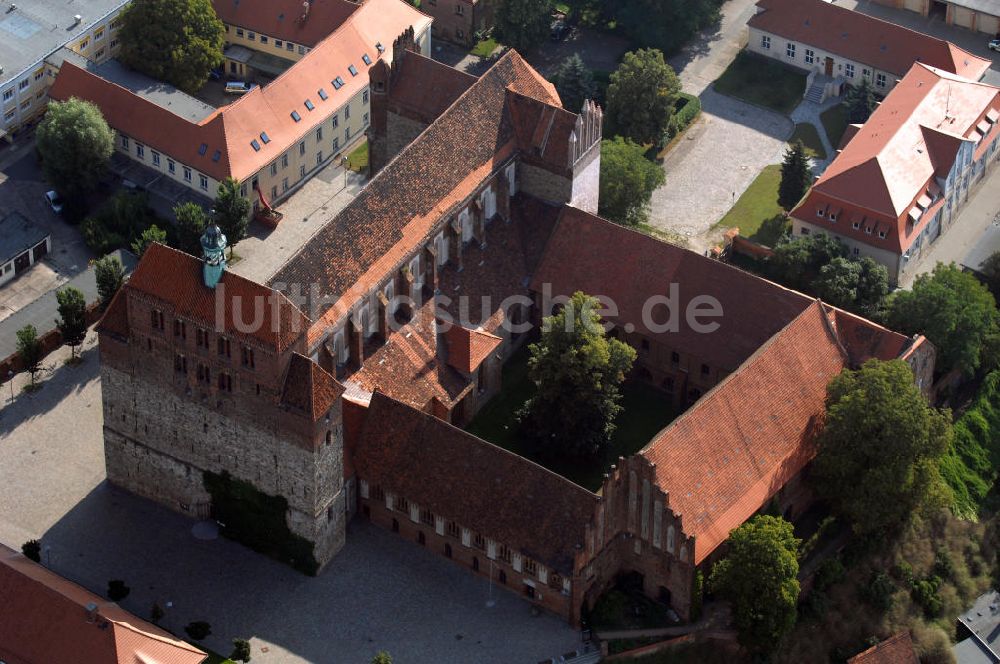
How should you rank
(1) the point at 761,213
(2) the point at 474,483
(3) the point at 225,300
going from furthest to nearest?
(1) the point at 761,213 → (2) the point at 474,483 → (3) the point at 225,300

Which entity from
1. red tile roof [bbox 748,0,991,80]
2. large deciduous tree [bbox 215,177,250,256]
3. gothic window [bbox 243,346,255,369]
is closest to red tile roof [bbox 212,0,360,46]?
large deciduous tree [bbox 215,177,250,256]

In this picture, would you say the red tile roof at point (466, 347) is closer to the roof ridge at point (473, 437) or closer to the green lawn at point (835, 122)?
the roof ridge at point (473, 437)

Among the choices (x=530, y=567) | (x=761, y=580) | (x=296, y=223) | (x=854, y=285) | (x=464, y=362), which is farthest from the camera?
(x=296, y=223)

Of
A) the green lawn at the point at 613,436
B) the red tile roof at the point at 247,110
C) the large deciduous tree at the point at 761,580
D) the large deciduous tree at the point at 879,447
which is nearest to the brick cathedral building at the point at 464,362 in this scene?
the green lawn at the point at 613,436

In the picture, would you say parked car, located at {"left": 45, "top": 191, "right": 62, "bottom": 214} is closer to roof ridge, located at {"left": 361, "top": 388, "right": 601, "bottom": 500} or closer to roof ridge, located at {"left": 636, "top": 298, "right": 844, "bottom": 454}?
roof ridge, located at {"left": 361, "top": 388, "right": 601, "bottom": 500}

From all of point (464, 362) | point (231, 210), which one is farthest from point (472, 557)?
point (231, 210)

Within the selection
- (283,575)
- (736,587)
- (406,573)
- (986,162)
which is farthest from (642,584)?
(986,162)

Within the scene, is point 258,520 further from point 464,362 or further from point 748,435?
point 748,435
